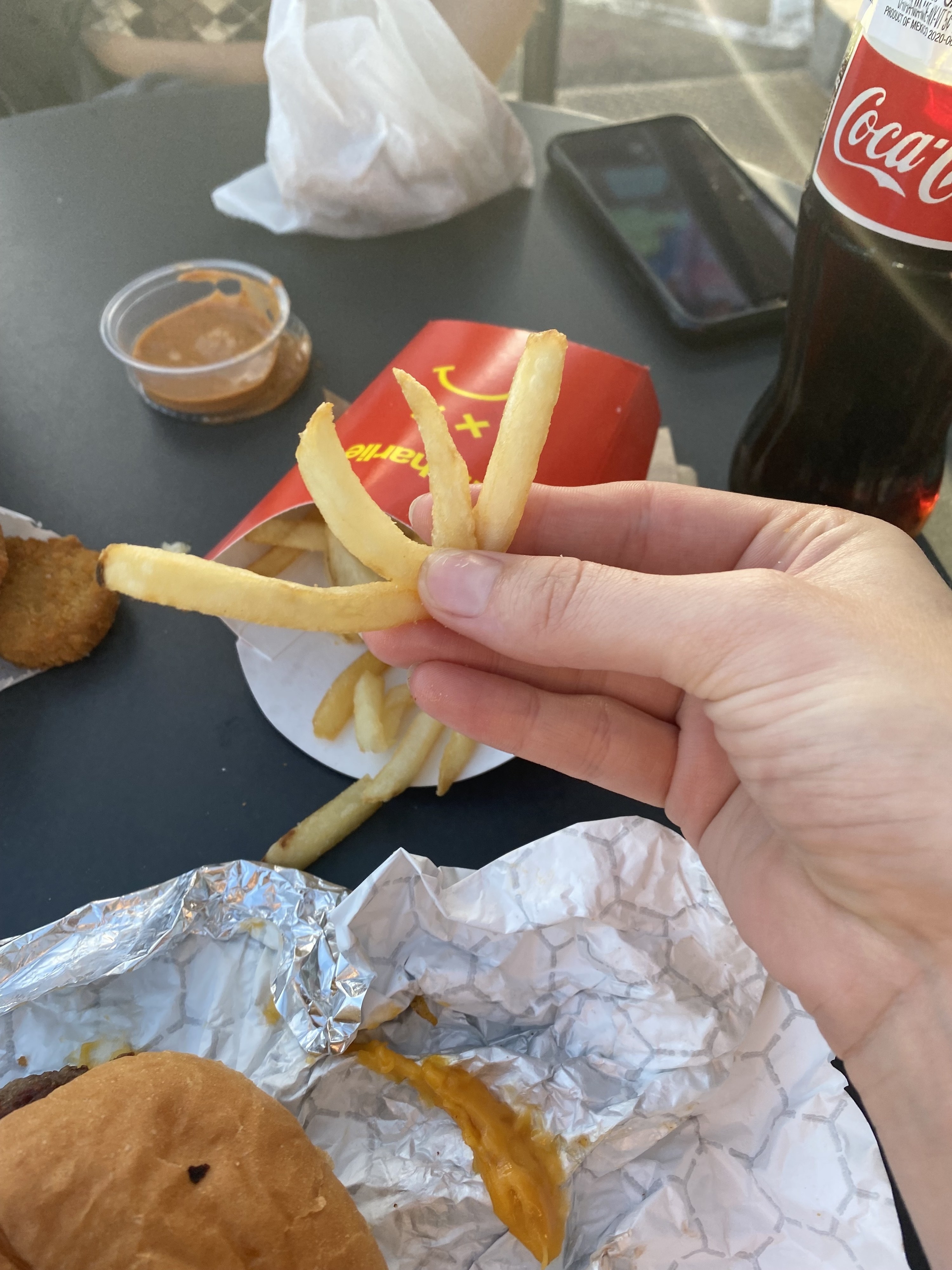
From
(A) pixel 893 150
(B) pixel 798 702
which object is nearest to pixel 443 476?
(B) pixel 798 702

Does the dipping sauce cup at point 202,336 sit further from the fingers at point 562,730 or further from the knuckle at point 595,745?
the knuckle at point 595,745

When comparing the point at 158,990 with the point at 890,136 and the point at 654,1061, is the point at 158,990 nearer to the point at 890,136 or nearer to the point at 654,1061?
the point at 654,1061

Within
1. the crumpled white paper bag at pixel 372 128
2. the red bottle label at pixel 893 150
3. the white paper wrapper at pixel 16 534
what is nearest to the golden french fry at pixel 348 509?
the red bottle label at pixel 893 150

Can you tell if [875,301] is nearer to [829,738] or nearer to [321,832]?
[829,738]

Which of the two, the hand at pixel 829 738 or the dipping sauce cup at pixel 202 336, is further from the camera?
the dipping sauce cup at pixel 202 336

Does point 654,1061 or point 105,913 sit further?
point 105,913

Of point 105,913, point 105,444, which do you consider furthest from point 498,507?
point 105,444
